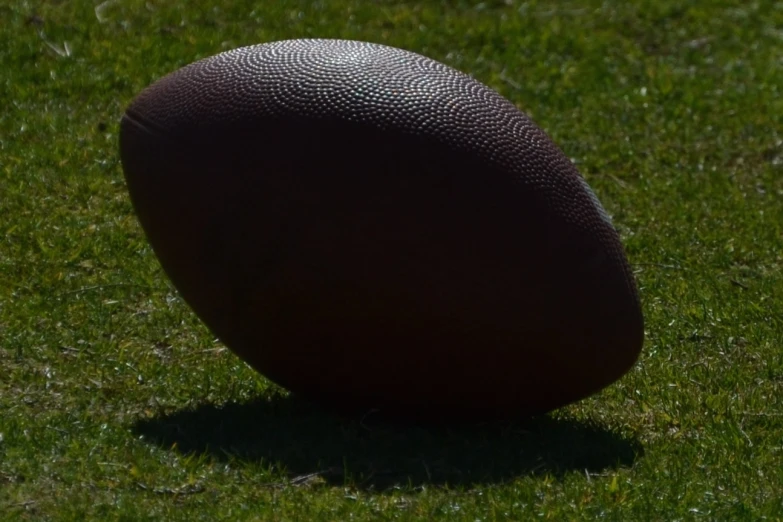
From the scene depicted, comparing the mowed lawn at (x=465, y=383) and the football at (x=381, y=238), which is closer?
the mowed lawn at (x=465, y=383)

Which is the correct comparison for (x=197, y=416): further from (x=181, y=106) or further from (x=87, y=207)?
(x=87, y=207)

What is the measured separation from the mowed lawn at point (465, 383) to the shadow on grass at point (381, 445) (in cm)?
1

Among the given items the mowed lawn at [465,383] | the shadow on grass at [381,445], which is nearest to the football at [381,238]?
the shadow on grass at [381,445]

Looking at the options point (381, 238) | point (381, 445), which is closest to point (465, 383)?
point (381, 445)

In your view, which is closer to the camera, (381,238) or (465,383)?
(381,238)

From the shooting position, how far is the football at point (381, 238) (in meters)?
4.69

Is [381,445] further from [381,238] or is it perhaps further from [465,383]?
[381,238]

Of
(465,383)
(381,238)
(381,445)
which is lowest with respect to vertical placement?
(381,445)

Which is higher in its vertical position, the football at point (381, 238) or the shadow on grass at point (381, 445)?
the football at point (381, 238)

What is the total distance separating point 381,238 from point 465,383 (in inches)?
22.1

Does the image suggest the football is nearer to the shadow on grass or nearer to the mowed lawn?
the shadow on grass

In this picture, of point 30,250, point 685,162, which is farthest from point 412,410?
point 685,162

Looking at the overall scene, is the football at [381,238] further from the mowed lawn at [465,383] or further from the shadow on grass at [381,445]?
the mowed lawn at [465,383]

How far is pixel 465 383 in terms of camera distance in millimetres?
4863
